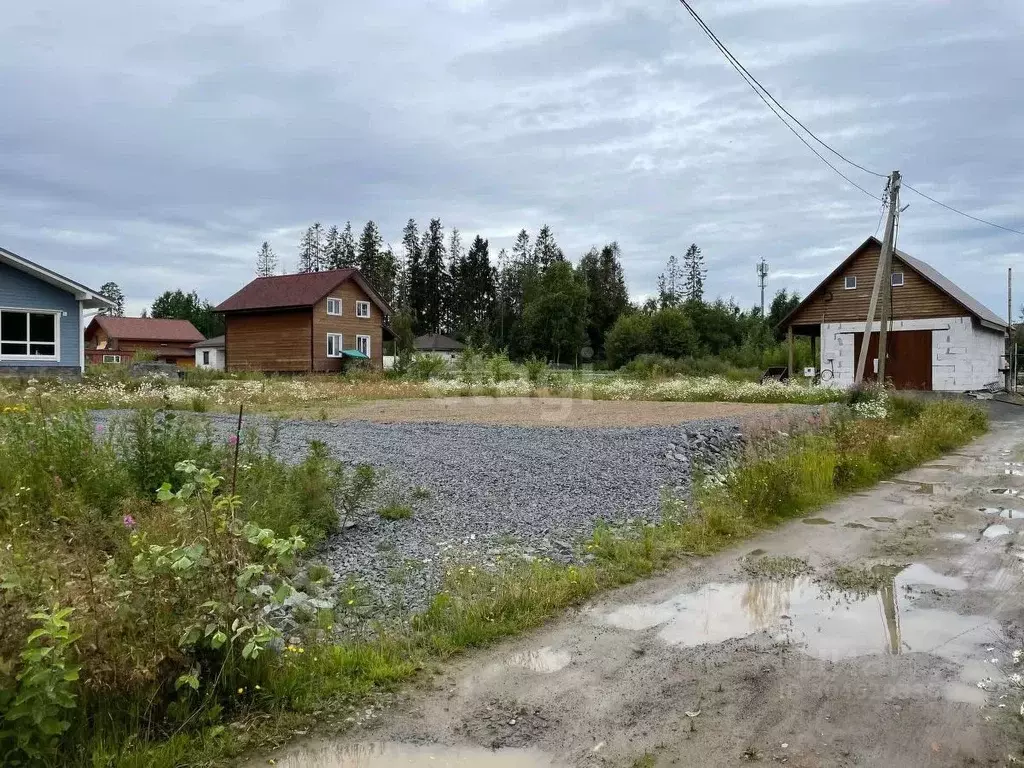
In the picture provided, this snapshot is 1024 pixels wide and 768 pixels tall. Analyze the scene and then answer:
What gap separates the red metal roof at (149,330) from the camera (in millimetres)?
68875

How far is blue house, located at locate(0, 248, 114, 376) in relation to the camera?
24.0 m

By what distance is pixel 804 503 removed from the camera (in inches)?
334

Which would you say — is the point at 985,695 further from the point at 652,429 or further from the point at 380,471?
the point at 652,429

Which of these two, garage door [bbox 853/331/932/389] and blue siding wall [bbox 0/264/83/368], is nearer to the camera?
blue siding wall [bbox 0/264/83/368]

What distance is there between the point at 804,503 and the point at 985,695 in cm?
497

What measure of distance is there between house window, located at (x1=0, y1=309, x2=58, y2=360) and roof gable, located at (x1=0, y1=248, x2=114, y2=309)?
0.98 m

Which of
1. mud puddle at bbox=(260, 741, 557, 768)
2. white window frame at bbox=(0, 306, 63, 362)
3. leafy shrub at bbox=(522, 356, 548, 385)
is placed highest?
white window frame at bbox=(0, 306, 63, 362)

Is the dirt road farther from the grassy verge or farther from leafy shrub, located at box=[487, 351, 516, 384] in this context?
leafy shrub, located at box=[487, 351, 516, 384]

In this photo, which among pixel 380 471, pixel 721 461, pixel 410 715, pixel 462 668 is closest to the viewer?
pixel 410 715

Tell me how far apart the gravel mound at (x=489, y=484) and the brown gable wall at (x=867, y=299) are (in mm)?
20929

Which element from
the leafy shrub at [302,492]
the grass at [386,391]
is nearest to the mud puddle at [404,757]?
the leafy shrub at [302,492]

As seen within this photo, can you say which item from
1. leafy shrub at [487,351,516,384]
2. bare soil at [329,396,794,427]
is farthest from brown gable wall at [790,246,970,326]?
bare soil at [329,396,794,427]

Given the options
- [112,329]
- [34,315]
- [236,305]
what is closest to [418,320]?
[112,329]

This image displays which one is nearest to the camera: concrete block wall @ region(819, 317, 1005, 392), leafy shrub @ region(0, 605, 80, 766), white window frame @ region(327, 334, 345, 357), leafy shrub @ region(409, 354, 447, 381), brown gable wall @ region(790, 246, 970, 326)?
leafy shrub @ region(0, 605, 80, 766)
